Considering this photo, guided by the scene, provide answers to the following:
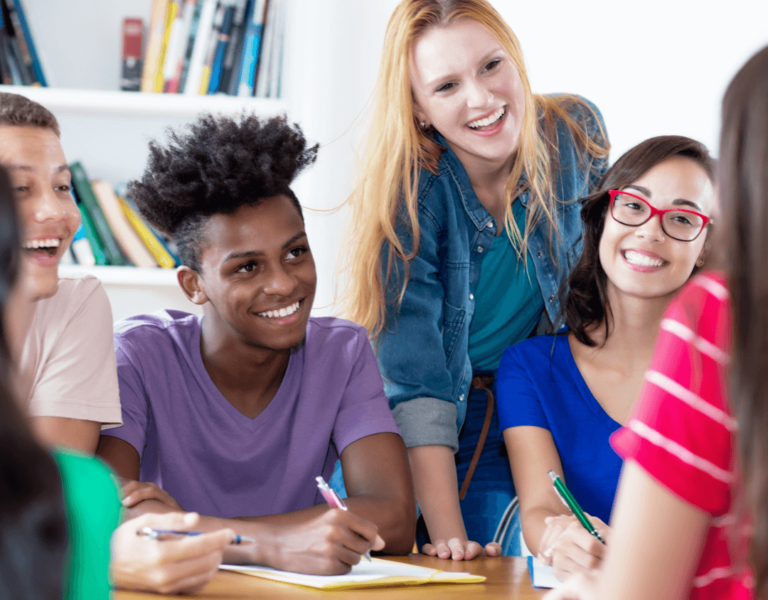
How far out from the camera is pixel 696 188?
1526 mm

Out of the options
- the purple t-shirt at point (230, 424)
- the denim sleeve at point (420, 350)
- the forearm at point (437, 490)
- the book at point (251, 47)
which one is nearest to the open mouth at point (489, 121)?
the denim sleeve at point (420, 350)

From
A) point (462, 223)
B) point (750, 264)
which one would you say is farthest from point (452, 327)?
point (750, 264)

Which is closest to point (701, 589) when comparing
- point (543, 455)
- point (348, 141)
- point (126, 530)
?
point (126, 530)

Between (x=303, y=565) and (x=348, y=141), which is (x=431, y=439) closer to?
(x=303, y=565)

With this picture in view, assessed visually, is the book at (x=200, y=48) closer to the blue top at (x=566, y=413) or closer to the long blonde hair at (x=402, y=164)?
the long blonde hair at (x=402, y=164)

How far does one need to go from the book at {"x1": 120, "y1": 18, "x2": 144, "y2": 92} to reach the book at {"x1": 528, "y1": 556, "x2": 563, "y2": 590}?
5.89ft

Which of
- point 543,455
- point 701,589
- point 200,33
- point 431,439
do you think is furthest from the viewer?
point 200,33

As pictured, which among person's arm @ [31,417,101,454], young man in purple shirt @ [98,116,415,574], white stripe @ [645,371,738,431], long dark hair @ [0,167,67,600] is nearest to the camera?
long dark hair @ [0,167,67,600]

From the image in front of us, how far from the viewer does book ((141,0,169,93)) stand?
2279 mm

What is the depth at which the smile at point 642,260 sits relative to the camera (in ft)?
5.02

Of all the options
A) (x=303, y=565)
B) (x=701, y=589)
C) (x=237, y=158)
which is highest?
(x=237, y=158)

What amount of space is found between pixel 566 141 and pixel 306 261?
734mm

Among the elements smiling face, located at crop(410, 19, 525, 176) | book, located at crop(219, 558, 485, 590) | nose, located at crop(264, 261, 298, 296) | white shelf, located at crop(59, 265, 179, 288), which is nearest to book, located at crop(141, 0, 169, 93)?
white shelf, located at crop(59, 265, 179, 288)

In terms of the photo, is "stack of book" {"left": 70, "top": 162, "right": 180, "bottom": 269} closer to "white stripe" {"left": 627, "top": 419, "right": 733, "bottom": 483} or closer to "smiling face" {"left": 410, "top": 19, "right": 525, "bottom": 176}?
"smiling face" {"left": 410, "top": 19, "right": 525, "bottom": 176}
